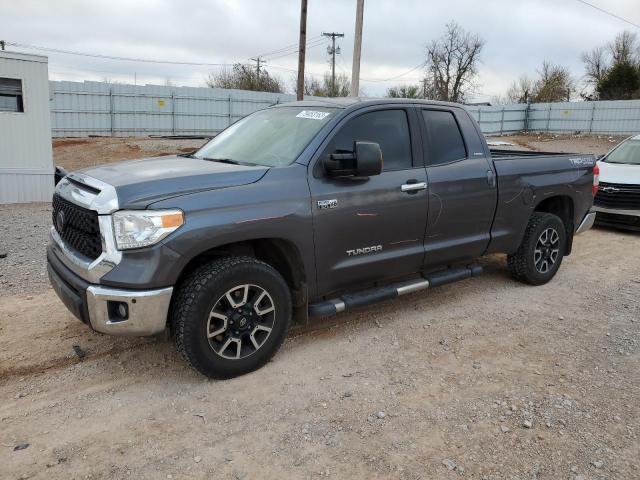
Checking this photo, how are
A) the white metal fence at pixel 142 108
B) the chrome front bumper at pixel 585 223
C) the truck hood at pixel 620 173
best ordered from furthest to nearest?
the white metal fence at pixel 142 108 → the truck hood at pixel 620 173 → the chrome front bumper at pixel 585 223

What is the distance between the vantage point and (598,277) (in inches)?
247

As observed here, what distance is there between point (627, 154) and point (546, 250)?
5.49 metres

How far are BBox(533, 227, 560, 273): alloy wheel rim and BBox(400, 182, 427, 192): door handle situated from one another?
6.19 ft

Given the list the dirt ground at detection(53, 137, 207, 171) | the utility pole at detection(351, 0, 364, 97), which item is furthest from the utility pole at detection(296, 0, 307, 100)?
the dirt ground at detection(53, 137, 207, 171)

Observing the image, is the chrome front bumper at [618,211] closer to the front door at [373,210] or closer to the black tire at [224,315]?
the front door at [373,210]

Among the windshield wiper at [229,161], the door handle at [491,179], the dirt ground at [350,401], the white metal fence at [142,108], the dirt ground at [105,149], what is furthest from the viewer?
the white metal fence at [142,108]

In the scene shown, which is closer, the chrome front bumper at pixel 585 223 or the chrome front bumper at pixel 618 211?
the chrome front bumper at pixel 585 223

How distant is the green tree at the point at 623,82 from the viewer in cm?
4222

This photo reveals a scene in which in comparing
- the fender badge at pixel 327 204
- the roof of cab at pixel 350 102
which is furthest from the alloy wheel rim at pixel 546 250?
the fender badge at pixel 327 204

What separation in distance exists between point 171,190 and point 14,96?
9116mm

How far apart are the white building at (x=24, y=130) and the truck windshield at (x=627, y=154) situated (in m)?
11.1

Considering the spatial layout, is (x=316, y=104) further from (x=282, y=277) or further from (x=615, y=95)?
(x=615, y=95)

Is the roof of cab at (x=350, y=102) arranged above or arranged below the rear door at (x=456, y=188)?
above

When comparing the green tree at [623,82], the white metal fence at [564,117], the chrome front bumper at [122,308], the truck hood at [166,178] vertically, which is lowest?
the chrome front bumper at [122,308]
